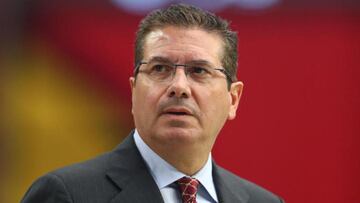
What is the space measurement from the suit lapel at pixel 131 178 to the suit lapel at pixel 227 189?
310 mm

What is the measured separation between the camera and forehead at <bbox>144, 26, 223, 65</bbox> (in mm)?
2256

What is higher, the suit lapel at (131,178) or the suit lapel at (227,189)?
the suit lapel at (131,178)

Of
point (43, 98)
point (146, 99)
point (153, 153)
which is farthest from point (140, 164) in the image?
point (43, 98)

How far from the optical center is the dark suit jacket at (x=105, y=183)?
203 cm

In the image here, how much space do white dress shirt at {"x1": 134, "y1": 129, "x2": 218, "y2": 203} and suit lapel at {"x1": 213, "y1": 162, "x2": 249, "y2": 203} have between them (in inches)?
1.8

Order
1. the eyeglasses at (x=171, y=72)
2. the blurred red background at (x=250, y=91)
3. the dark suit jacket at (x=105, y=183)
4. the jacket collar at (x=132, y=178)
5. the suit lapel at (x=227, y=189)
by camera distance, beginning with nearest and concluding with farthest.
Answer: the dark suit jacket at (x=105, y=183)
the jacket collar at (x=132, y=178)
the eyeglasses at (x=171, y=72)
the suit lapel at (x=227, y=189)
the blurred red background at (x=250, y=91)

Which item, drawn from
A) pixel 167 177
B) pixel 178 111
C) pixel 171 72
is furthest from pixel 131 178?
pixel 171 72

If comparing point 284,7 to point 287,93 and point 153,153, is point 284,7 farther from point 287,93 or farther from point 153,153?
point 153,153

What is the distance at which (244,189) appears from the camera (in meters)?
2.56

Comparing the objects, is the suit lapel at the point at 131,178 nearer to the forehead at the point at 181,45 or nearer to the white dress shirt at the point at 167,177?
the white dress shirt at the point at 167,177

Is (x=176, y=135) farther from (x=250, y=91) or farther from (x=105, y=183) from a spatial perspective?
(x=250, y=91)

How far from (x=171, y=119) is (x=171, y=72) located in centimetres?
16

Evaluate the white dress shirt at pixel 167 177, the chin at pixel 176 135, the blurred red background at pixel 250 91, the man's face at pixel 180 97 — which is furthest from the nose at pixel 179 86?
the blurred red background at pixel 250 91

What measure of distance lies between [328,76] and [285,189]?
2.20 feet
